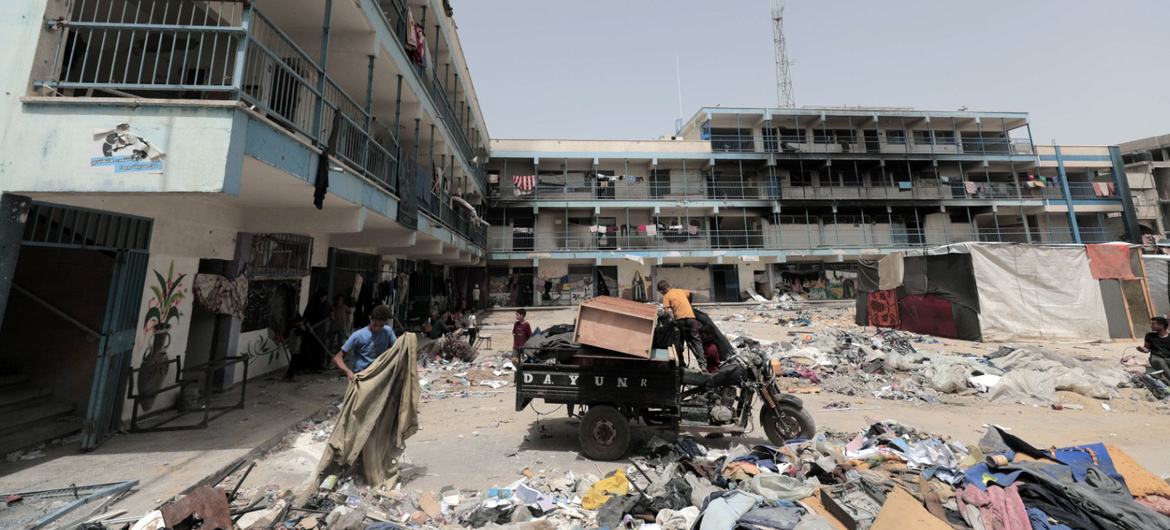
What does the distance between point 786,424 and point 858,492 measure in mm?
1535

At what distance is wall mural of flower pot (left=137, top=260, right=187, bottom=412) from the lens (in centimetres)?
531

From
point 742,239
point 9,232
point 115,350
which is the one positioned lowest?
point 115,350

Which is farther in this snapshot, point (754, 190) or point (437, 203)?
point (754, 190)

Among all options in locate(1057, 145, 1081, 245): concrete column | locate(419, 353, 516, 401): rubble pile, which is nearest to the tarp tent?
locate(419, 353, 516, 401): rubble pile

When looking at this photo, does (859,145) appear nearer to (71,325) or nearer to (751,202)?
(751,202)

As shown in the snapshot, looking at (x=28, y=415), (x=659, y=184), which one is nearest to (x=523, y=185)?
(x=659, y=184)

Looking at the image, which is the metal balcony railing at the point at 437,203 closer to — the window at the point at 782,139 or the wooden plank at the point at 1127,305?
the wooden plank at the point at 1127,305

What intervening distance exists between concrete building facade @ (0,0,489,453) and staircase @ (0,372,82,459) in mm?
25

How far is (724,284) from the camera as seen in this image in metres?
27.3

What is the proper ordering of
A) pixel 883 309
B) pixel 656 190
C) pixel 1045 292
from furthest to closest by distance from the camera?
pixel 656 190
pixel 883 309
pixel 1045 292

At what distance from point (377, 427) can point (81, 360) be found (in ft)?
14.0

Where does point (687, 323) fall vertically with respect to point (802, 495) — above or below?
above

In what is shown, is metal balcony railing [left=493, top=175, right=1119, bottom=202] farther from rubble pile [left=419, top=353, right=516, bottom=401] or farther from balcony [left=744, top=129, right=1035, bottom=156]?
rubble pile [left=419, top=353, right=516, bottom=401]

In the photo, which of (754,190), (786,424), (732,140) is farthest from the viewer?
(732,140)
